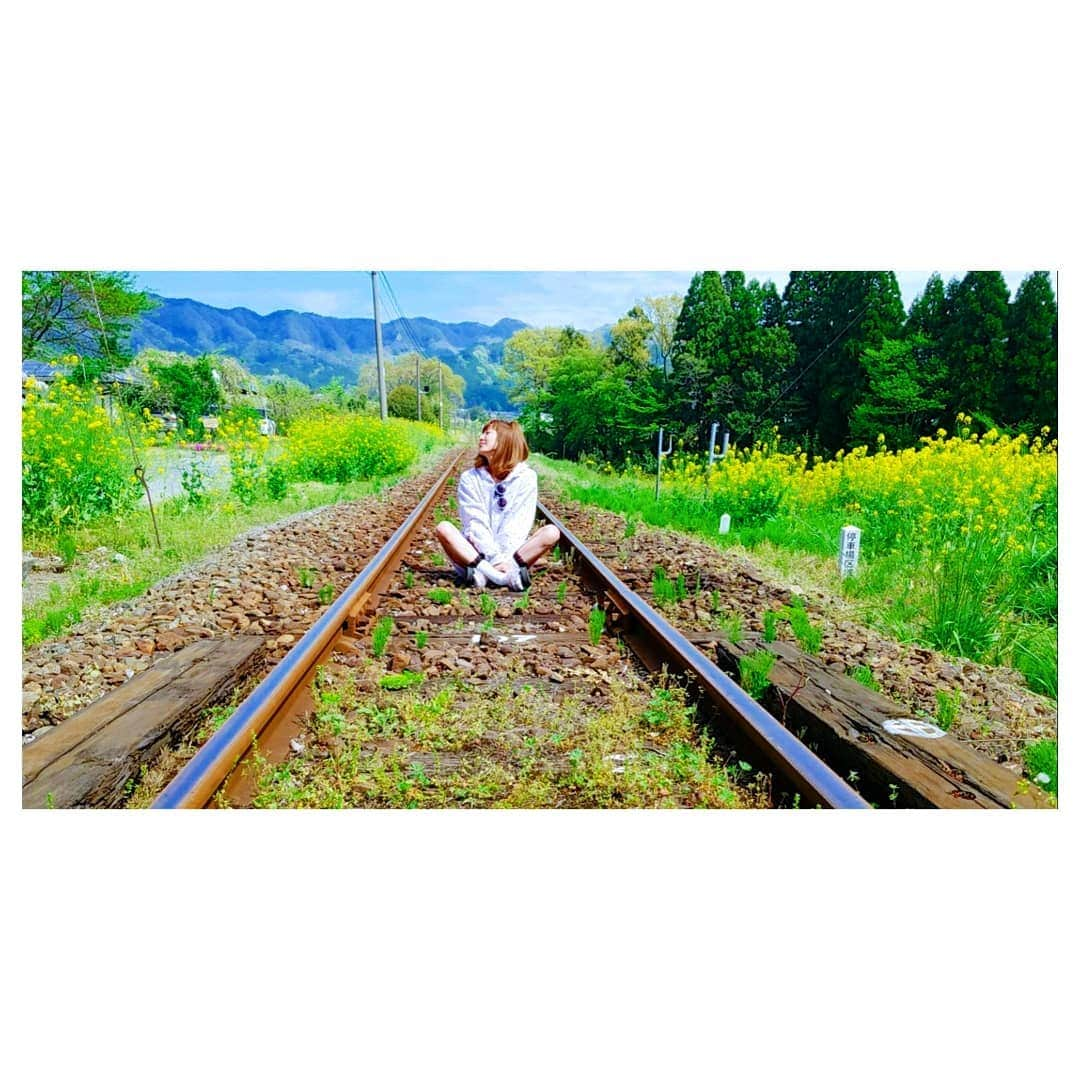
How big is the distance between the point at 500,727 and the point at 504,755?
168mm

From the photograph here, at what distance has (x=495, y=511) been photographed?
4191mm

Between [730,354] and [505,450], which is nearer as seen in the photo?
[730,354]

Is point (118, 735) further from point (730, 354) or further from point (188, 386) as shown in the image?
point (730, 354)

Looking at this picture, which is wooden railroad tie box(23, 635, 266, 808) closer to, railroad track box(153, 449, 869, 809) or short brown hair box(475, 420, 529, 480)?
railroad track box(153, 449, 869, 809)

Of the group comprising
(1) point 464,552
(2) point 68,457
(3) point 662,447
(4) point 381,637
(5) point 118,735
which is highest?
(3) point 662,447

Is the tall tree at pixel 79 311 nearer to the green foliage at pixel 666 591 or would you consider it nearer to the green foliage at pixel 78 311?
the green foliage at pixel 78 311

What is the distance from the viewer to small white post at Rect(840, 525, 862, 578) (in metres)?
4.23

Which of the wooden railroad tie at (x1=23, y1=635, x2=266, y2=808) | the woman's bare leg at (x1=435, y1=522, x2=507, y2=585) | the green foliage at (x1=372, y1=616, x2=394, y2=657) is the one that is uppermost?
the woman's bare leg at (x1=435, y1=522, x2=507, y2=585)

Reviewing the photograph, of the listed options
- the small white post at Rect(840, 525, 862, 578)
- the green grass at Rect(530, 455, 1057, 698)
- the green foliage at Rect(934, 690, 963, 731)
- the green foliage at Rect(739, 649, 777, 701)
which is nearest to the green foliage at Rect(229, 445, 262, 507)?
the green grass at Rect(530, 455, 1057, 698)

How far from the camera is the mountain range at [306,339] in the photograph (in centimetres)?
342

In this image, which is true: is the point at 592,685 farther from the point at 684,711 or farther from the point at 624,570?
the point at 624,570

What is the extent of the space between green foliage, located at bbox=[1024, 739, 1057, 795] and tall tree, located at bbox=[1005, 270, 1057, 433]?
1327mm

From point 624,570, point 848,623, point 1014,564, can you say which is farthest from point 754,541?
point 1014,564

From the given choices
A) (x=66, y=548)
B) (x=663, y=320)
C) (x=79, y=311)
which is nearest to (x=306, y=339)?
(x=79, y=311)
